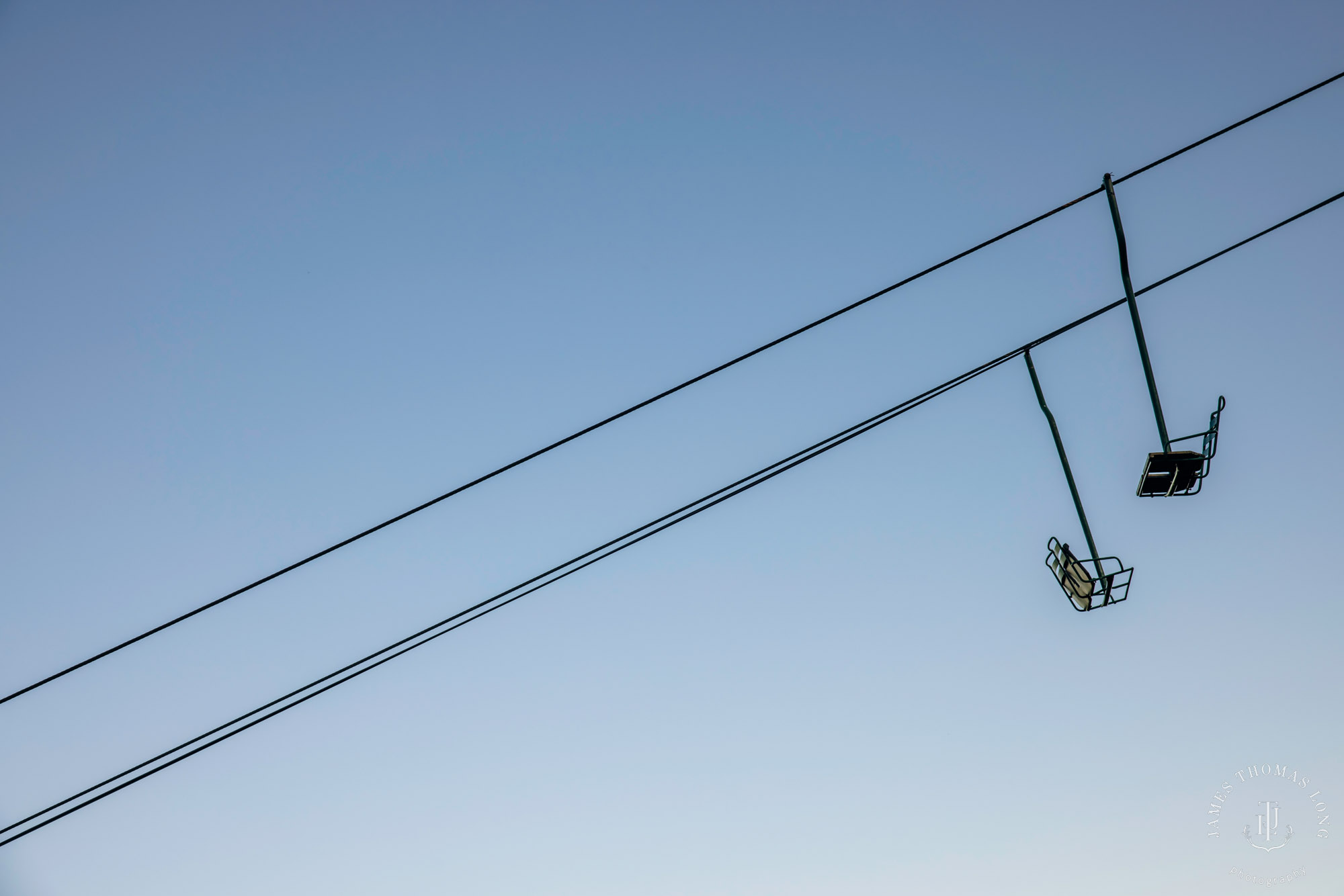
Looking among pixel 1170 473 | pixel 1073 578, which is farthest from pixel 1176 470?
pixel 1073 578

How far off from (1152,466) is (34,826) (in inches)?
240

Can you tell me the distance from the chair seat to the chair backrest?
0.57 metres

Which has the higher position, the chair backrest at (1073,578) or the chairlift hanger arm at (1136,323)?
the chairlift hanger arm at (1136,323)

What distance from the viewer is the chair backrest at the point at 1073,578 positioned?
559cm

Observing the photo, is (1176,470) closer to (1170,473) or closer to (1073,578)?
(1170,473)

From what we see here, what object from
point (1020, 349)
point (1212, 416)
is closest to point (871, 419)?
point (1020, 349)

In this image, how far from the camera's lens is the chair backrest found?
559cm

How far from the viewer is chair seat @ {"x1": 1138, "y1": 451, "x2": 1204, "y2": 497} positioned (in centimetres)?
527

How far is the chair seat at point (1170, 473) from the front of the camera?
5.27 meters

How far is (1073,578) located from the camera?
5.75 meters

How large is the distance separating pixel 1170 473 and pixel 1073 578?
850mm

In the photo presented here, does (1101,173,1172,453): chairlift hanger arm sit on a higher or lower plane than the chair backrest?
higher

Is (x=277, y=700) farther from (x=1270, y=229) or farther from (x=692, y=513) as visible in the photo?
(x=1270, y=229)

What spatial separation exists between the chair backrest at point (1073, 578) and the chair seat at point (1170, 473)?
0.57m
